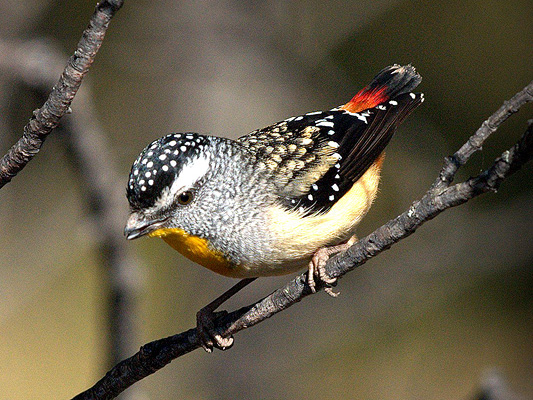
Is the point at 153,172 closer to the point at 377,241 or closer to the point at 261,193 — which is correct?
the point at 261,193

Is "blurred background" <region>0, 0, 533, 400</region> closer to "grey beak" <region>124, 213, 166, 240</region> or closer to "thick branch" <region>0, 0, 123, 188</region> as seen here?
"grey beak" <region>124, 213, 166, 240</region>

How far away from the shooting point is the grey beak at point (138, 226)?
3547 millimetres

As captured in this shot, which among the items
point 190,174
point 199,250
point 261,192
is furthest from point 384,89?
point 199,250

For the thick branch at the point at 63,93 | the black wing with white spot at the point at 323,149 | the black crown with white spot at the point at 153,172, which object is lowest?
the black wing with white spot at the point at 323,149

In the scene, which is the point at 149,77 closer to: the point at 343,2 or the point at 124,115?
the point at 124,115

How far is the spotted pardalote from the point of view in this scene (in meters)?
3.61

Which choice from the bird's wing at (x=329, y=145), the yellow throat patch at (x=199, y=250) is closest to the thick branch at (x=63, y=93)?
the yellow throat patch at (x=199, y=250)

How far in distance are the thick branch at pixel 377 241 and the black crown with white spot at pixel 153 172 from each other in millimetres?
754

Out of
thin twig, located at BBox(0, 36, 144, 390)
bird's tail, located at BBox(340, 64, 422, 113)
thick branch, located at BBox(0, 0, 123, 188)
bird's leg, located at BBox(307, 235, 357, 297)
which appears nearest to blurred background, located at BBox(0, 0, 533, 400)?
thin twig, located at BBox(0, 36, 144, 390)

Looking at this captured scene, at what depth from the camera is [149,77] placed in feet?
28.0

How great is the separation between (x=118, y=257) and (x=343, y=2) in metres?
4.06

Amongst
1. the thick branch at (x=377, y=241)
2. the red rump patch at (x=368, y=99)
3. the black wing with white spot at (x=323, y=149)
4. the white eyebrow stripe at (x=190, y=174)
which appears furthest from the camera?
the red rump patch at (x=368, y=99)

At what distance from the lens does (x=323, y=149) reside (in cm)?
428

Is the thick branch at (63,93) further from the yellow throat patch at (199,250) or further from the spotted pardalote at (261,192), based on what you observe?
the yellow throat patch at (199,250)
